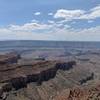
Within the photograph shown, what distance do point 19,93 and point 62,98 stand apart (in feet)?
248

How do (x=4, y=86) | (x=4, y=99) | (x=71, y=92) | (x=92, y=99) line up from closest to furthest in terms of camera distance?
(x=92, y=99)
(x=71, y=92)
(x=4, y=99)
(x=4, y=86)

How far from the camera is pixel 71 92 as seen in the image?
424ft

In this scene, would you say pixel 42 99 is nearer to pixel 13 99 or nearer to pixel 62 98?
pixel 13 99

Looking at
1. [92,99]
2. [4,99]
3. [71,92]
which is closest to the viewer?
[92,99]

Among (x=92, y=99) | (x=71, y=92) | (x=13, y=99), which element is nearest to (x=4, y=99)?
(x=13, y=99)

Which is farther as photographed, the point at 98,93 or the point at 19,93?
the point at 19,93

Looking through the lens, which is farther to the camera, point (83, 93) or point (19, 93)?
point (19, 93)

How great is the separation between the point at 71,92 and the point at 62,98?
6197 millimetres

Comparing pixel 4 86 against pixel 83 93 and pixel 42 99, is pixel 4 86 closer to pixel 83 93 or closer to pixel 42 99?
pixel 42 99

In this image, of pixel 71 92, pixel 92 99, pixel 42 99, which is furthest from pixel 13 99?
pixel 92 99

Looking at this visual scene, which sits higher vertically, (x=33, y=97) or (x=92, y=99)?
(x=92, y=99)

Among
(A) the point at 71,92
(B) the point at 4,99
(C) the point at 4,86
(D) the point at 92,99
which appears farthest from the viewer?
(C) the point at 4,86

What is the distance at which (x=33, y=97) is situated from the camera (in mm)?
195000

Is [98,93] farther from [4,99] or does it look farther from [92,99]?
[4,99]
